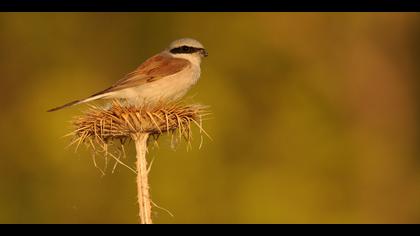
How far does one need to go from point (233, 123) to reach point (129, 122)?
8400mm

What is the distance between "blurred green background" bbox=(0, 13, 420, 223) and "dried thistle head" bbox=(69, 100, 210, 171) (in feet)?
21.3

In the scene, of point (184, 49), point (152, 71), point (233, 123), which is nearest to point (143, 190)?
point (152, 71)

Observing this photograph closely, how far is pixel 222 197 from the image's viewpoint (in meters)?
13.6

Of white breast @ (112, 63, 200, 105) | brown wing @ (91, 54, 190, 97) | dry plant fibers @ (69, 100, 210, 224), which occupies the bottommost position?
dry plant fibers @ (69, 100, 210, 224)

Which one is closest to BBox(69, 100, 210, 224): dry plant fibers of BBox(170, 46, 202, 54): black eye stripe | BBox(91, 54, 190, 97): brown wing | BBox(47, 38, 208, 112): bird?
BBox(47, 38, 208, 112): bird

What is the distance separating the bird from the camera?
7.20 metres

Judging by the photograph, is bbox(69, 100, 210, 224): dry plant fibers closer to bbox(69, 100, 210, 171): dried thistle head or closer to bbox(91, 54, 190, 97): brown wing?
bbox(69, 100, 210, 171): dried thistle head

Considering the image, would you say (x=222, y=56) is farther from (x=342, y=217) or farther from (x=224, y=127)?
(x=342, y=217)

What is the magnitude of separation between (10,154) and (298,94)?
189 inches

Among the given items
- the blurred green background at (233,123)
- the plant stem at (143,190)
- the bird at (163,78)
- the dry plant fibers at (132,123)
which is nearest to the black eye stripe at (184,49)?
the bird at (163,78)

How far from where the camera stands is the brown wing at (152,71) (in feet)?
23.8

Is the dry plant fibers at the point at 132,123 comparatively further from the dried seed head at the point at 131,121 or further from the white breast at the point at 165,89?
the white breast at the point at 165,89

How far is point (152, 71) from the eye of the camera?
24.4ft

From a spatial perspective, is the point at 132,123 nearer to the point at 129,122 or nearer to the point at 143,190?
the point at 129,122
